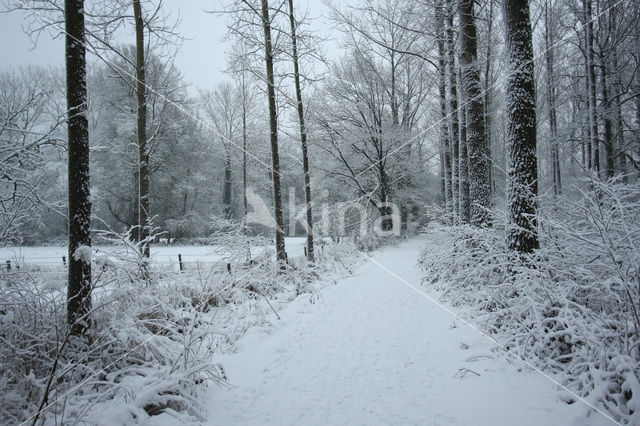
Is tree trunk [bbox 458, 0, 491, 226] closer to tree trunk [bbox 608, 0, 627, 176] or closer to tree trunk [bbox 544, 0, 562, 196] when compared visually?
tree trunk [bbox 608, 0, 627, 176]

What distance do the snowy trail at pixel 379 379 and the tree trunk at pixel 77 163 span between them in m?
2.00

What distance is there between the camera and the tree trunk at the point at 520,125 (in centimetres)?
454

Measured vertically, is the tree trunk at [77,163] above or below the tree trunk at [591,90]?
below

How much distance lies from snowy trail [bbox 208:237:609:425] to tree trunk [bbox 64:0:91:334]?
6.55ft

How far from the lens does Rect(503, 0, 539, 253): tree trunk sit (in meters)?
4.54

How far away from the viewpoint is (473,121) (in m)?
7.20

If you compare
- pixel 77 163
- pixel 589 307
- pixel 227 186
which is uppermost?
pixel 227 186

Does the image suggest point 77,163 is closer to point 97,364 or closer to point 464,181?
point 97,364

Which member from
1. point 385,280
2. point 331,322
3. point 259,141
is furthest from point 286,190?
point 331,322

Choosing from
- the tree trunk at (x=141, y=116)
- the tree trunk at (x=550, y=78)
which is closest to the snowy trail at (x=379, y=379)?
the tree trunk at (x=141, y=116)

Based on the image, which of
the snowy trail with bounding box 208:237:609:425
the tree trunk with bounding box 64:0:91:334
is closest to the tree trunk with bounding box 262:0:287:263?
the snowy trail with bounding box 208:237:609:425

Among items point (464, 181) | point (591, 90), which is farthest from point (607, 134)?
point (464, 181)

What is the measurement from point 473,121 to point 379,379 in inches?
249

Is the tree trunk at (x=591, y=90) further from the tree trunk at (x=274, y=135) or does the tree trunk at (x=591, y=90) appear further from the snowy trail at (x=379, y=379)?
the tree trunk at (x=274, y=135)
